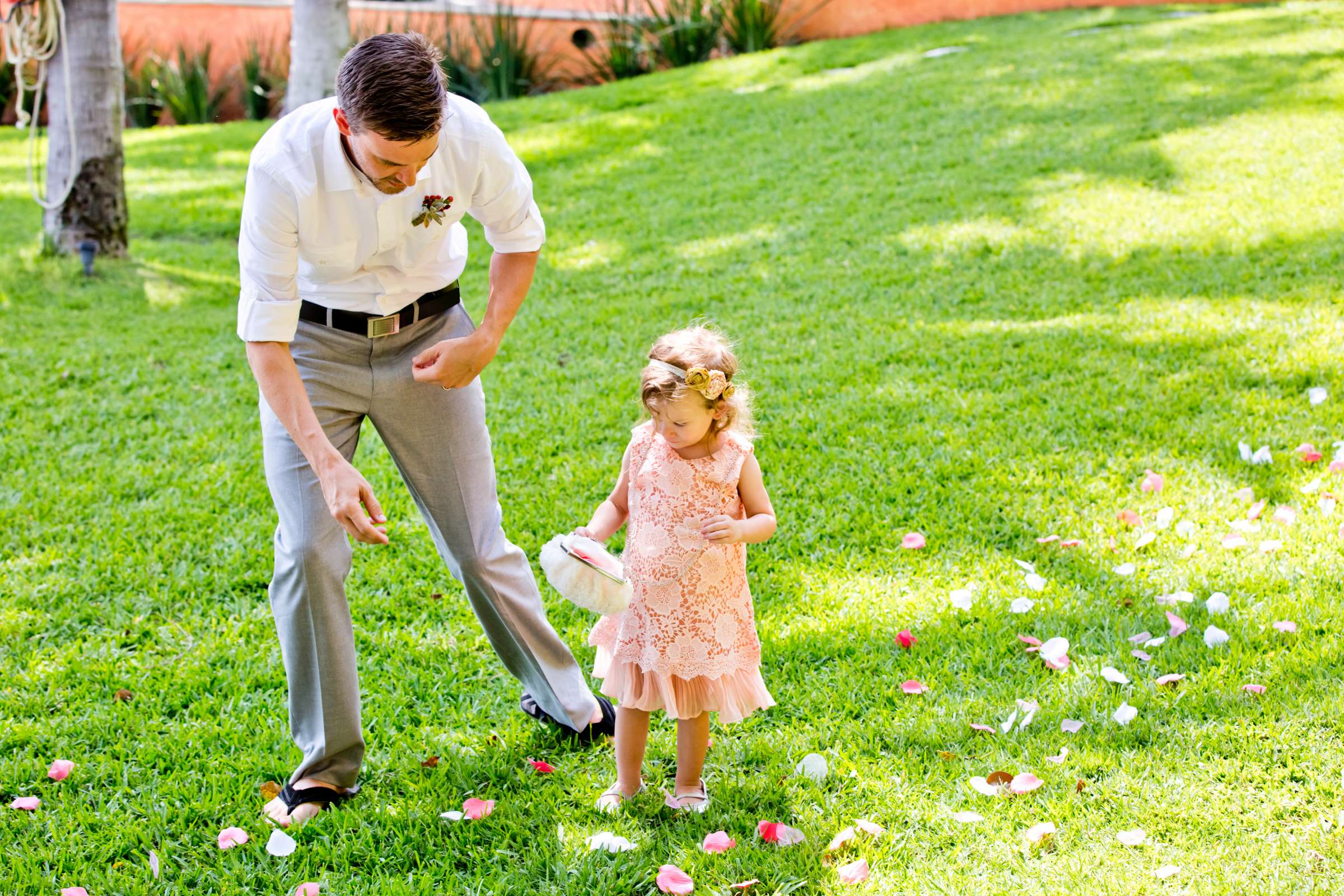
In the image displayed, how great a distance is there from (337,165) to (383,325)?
15.5 inches

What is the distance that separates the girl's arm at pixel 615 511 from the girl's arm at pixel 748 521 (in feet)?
0.80

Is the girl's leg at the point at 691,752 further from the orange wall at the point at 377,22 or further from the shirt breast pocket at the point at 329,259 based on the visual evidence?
the orange wall at the point at 377,22

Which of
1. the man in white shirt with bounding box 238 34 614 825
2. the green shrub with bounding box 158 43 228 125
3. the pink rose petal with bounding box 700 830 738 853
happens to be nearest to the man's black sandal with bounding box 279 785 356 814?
the man in white shirt with bounding box 238 34 614 825

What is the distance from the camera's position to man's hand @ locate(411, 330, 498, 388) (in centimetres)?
267

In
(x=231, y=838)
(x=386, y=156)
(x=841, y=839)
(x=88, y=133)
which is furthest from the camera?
(x=88, y=133)

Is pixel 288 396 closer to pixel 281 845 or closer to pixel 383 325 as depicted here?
pixel 383 325

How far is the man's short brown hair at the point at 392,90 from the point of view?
225 centimetres

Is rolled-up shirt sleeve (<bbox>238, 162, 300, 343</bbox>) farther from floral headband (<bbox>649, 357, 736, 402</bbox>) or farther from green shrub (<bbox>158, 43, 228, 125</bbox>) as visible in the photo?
green shrub (<bbox>158, 43, 228, 125</bbox>)

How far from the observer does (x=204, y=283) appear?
774cm

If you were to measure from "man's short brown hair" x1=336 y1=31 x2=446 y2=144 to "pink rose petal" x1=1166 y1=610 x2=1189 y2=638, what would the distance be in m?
2.47

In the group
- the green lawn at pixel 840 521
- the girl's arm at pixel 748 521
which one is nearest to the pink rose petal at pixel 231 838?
the green lawn at pixel 840 521

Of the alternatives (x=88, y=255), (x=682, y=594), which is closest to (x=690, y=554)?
(x=682, y=594)

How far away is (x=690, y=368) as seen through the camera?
101 inches

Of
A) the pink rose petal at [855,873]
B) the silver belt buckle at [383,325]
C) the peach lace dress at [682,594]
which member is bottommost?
the pink rose petal at [855,873]
